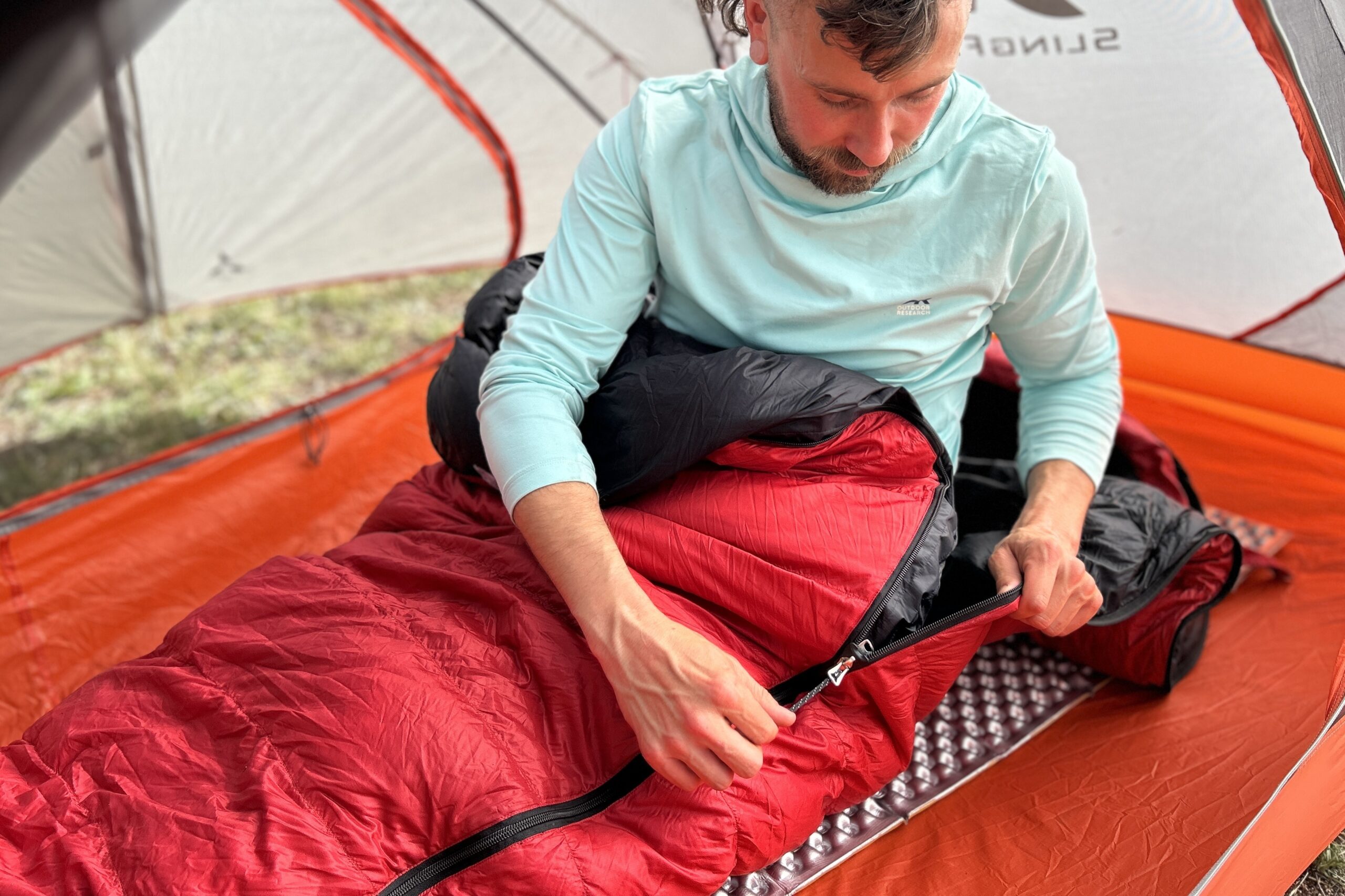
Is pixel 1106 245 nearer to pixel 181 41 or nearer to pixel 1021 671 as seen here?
pixel 1021 671

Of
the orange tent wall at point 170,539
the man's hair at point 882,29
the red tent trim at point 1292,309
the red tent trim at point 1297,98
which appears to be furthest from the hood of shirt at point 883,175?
the orange tent wall at point 170,539

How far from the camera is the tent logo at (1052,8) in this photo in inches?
72.5

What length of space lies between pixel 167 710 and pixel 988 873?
0.91 meters

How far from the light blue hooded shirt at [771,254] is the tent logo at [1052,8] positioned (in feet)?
2.39

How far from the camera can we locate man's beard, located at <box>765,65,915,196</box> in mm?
1165

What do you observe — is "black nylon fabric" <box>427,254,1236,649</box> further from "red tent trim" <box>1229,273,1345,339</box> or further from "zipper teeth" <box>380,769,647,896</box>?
"red tent trim" <box>1229,273,1345,339</box>

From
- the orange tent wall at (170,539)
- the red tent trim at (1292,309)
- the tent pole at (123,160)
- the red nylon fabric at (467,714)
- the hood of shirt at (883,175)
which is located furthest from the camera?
the tent pole at (123,160)

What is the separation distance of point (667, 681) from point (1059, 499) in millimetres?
572

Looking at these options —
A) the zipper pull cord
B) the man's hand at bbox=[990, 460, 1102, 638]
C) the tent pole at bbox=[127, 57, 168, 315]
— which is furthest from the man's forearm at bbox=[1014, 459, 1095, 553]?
the tent pole at bbox=[127, 57, 168, 315]

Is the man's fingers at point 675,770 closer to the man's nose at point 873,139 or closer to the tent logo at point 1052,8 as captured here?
the man's nose at point 873,139

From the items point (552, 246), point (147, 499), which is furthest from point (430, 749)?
point (147, 499)

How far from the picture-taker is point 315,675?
109 centimetres

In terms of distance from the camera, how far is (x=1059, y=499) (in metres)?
1.32

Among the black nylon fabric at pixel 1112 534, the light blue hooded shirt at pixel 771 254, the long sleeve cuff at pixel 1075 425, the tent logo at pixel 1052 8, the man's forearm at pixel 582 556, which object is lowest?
the black nylon fabric at pixel 1112 534
